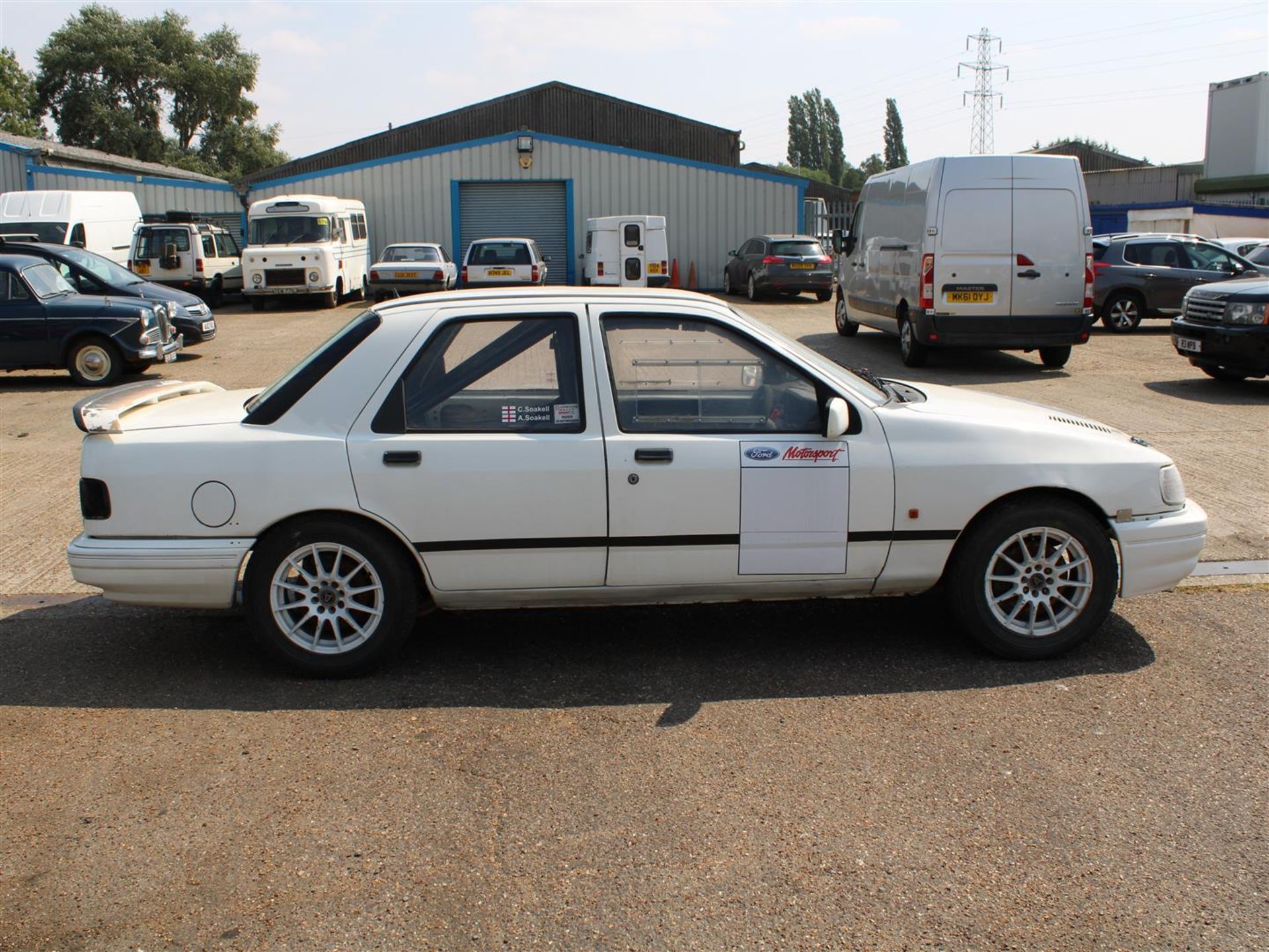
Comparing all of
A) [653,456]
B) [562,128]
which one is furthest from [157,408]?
[562,128]

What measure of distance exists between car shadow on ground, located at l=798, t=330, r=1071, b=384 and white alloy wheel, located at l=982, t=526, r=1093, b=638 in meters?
8.49

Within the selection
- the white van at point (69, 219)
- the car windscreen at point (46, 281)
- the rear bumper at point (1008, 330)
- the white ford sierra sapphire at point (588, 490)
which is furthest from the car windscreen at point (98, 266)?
the white ford sierra sapphire at point (588, 490)

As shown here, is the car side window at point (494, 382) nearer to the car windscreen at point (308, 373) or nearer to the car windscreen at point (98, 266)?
the car windscreen at point (308, 373)

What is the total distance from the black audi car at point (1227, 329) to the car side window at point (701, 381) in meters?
9.85

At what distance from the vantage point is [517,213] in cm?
3409

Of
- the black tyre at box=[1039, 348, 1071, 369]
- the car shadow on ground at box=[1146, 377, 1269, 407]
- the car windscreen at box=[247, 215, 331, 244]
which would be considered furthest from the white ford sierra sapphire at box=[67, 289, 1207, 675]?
the car windscreen at box=[247, 215, 331, 244]

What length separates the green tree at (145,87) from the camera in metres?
66.2

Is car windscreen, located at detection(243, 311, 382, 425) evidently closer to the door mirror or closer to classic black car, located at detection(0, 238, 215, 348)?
the door mirror

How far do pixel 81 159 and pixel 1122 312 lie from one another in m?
35.7

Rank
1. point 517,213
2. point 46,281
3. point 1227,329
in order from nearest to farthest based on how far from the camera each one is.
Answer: point 1227,329
point 46,281
point 517,213

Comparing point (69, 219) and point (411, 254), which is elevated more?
point (69, 219)

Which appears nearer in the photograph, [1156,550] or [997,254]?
[1156,550]

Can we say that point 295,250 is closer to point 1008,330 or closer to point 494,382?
point 1008,330

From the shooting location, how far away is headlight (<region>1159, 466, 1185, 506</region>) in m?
5.09
